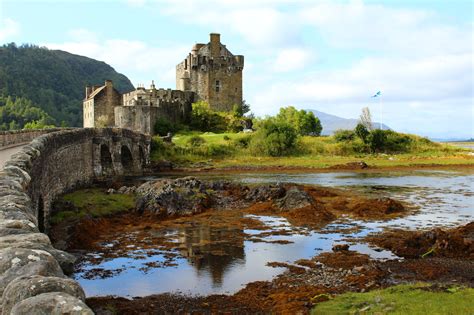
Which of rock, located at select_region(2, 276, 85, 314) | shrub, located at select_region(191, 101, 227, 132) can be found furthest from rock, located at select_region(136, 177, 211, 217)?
shrub, located at select_region(191, 101, 227, 132)

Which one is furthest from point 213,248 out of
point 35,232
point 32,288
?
point 32,288

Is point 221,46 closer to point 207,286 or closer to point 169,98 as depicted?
point 169,98

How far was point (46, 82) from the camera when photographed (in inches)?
5231

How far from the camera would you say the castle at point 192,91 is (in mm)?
75438

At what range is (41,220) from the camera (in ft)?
60.4

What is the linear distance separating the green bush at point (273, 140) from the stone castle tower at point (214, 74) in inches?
691

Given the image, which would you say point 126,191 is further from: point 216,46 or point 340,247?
point 216,46

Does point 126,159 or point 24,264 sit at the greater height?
point 126,159

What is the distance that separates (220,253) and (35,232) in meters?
10.7

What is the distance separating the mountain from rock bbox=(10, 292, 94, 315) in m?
110

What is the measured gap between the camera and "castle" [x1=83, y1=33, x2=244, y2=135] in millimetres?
75438

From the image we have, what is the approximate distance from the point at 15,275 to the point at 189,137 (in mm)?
59321

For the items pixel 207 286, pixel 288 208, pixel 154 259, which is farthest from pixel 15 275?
pixel 288 208

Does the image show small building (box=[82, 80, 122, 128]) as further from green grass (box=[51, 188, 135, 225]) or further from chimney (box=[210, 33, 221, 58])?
green grass (box=[51, 188, 135, 225])
